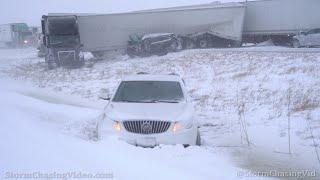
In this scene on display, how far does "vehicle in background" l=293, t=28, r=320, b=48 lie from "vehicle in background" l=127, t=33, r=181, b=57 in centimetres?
857

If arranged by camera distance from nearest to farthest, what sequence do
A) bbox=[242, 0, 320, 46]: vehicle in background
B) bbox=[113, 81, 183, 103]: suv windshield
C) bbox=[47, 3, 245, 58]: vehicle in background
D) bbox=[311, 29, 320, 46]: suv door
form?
1. bbox=[113, 81, 183, 103]: suv windshield
2. bbox=[311, 29, 320, 46]: suv door
3. bbox=[242, 0, 320, 46]: vehicle in background
4. bbox=[47, 3, 245, 58]: vehicle in background

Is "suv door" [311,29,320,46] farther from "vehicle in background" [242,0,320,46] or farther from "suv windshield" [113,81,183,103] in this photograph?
"suv windshield" [113,81,183,103]

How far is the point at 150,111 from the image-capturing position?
31.5ft

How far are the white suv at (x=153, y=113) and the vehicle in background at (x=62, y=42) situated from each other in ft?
68.1

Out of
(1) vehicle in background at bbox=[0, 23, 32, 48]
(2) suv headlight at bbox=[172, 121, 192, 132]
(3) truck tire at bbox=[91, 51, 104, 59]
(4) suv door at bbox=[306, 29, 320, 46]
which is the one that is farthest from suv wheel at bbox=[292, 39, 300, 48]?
(1) vehicle in background at bbox=[0, 23, 32, 48]

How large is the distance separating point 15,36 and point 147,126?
59062 mm

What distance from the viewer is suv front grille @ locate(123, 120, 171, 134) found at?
29.8 ft

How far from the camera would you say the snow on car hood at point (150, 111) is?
30.4 feet

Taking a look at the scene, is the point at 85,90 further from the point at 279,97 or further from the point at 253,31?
the point at 253,31

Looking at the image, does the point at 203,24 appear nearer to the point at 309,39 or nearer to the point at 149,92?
the point at 309,39

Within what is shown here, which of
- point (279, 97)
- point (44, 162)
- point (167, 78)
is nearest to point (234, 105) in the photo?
point (279, 97)

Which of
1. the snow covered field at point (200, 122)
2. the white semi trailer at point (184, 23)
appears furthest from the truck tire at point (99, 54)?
the snow covered field at point (200, 122)

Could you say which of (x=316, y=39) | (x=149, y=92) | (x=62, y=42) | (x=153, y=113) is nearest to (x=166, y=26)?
(x=62, y=42)

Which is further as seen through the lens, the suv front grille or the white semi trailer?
the white semi trailer
